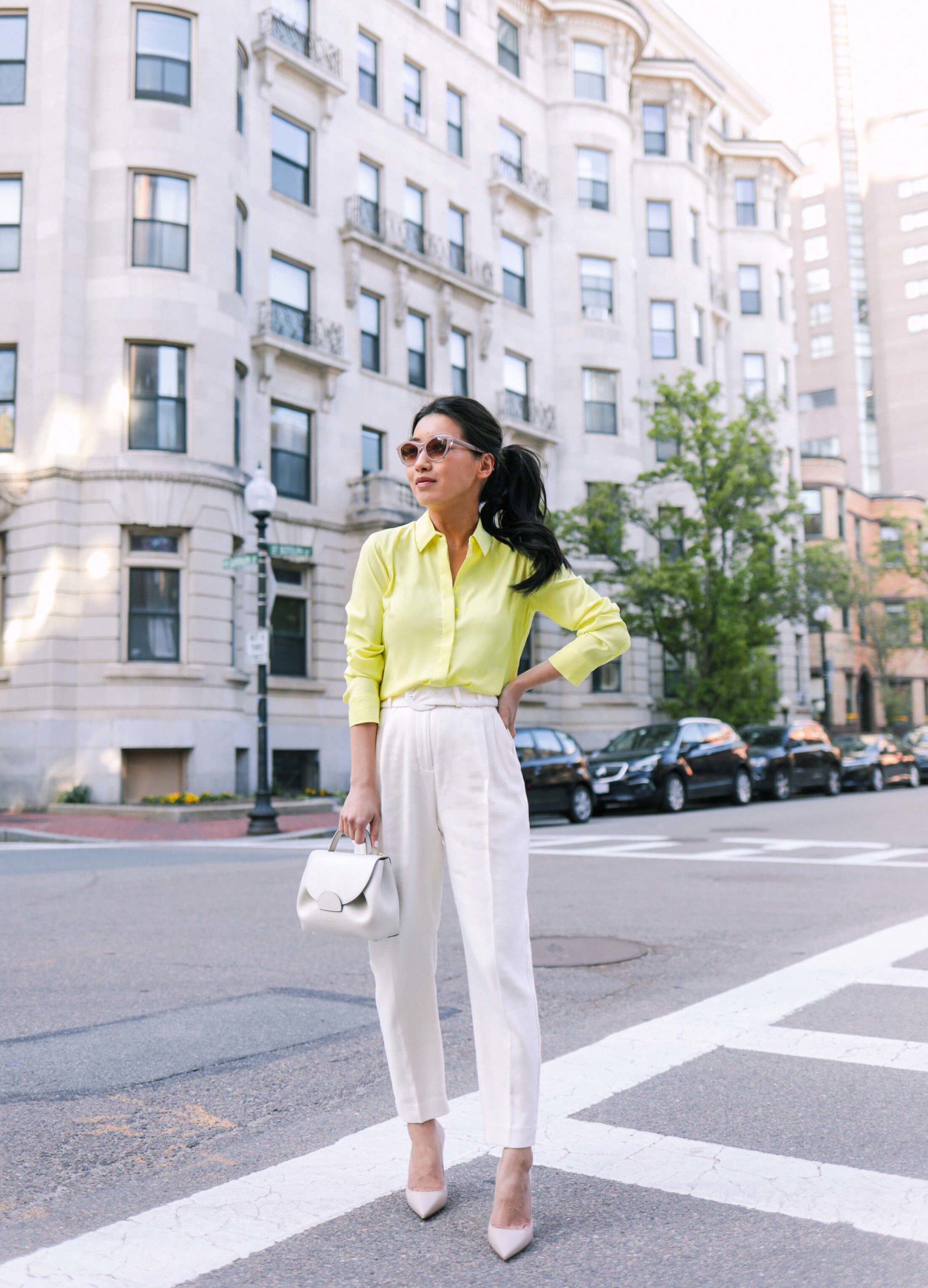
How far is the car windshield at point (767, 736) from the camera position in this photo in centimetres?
2748

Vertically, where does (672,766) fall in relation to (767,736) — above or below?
below

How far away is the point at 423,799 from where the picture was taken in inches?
129

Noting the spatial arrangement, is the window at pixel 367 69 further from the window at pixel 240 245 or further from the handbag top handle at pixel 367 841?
the handbag top handle at pixel 367 841

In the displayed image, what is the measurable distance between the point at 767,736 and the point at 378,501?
10301 millimetres

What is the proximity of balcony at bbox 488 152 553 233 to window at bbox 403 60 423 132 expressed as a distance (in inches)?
108

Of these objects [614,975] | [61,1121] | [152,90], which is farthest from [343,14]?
[61,1121]

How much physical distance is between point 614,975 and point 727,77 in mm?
46745

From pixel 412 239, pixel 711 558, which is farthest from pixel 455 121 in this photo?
pixel 711 558

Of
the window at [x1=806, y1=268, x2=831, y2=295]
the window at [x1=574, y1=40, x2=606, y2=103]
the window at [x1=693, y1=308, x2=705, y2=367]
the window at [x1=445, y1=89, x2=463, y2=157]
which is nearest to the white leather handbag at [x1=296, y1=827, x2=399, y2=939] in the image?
the window at [x1=445, y1=89, x2=463, y2=157]

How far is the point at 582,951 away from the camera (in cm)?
743

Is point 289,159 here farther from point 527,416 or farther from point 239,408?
point 527,416

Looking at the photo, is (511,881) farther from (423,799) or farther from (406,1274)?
(406,1274)

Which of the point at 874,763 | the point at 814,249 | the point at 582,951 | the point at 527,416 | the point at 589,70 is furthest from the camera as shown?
the point at 814,249

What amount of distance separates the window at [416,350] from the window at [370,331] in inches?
39.4
